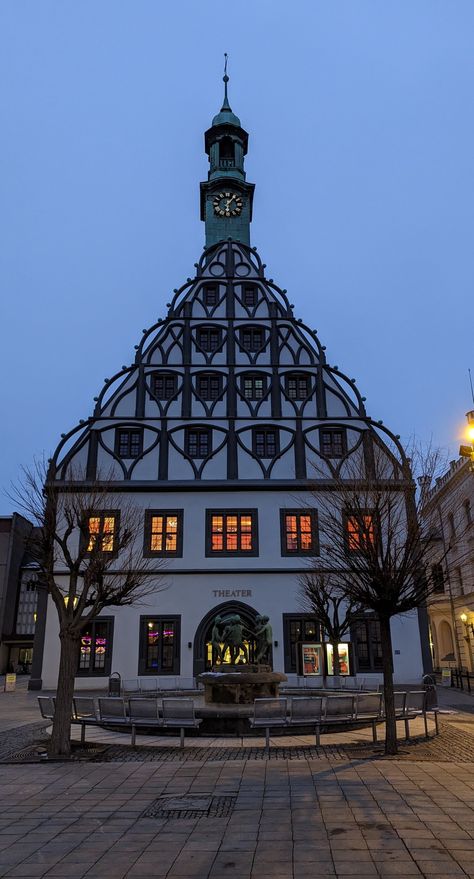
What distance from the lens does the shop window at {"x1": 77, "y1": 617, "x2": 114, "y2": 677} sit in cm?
2781

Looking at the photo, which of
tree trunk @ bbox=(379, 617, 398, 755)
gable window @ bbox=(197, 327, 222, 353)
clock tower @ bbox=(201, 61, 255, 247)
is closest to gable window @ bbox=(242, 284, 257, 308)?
gable window @ bbox=(197, 327, 222, 353)

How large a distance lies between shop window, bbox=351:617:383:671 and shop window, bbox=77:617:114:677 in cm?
1133

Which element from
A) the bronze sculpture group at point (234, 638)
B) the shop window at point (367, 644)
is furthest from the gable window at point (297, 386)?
the bronze sculpture group at point (234, 638)

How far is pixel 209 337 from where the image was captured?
33062mm

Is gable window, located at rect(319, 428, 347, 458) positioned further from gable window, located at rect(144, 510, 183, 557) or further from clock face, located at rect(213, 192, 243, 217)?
clock face, located at rect(213, 192, 243, 217)

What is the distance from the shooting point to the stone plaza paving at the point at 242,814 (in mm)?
6332

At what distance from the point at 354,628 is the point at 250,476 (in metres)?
8.66

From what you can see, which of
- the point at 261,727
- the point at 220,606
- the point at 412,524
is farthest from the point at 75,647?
the point at 220,606

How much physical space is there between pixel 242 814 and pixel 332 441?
23.8 m

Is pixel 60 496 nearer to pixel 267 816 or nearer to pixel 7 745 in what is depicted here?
pixel 7 745

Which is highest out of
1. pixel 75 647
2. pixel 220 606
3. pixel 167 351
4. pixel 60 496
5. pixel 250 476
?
pixel 167 351

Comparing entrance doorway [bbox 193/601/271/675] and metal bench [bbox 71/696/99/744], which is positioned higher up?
entrance doorway [bbox 193/601/271/675]

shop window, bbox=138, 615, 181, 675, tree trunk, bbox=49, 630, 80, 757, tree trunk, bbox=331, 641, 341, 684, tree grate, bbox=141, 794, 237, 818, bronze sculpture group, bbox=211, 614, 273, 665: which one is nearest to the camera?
tree grate, bbox=141, 794, 237, 818

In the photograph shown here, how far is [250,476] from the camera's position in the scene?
2992 cm
